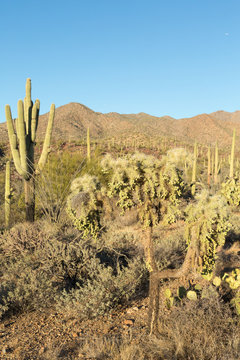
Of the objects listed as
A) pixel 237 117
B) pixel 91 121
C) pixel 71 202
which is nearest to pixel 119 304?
pixel 71 202

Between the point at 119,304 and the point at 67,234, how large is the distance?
3.35m

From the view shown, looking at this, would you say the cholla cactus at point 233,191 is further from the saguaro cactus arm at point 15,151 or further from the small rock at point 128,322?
the saguaro cactus arm at point 15,151

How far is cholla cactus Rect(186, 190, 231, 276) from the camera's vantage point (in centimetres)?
371

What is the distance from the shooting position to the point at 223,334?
4.07 metres

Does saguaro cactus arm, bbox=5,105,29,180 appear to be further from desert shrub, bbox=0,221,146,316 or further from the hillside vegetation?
the hillside vegetation

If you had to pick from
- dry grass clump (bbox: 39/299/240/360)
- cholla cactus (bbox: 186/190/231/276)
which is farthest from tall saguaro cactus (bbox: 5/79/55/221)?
cholla cactus (bbox: 186/190/231/276)

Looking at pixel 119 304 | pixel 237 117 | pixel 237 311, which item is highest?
pixel 237 117

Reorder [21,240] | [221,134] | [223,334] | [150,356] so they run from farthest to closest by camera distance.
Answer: [221,134], [21,240], [223,334], [150,356]

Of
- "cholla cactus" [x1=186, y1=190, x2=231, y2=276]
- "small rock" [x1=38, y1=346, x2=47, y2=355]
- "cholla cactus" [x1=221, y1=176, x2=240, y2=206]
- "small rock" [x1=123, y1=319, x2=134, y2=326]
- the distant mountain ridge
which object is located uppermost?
the distant mountain ridge

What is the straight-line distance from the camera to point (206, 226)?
3811mm

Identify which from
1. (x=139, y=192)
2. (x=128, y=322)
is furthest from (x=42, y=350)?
(x=139, y=192)

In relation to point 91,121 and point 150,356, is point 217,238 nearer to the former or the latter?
point 150,356

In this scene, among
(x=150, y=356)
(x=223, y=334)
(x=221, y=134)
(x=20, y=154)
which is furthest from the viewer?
(x=221, y=134)

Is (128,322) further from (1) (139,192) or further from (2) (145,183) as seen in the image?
(2) (145,183)
